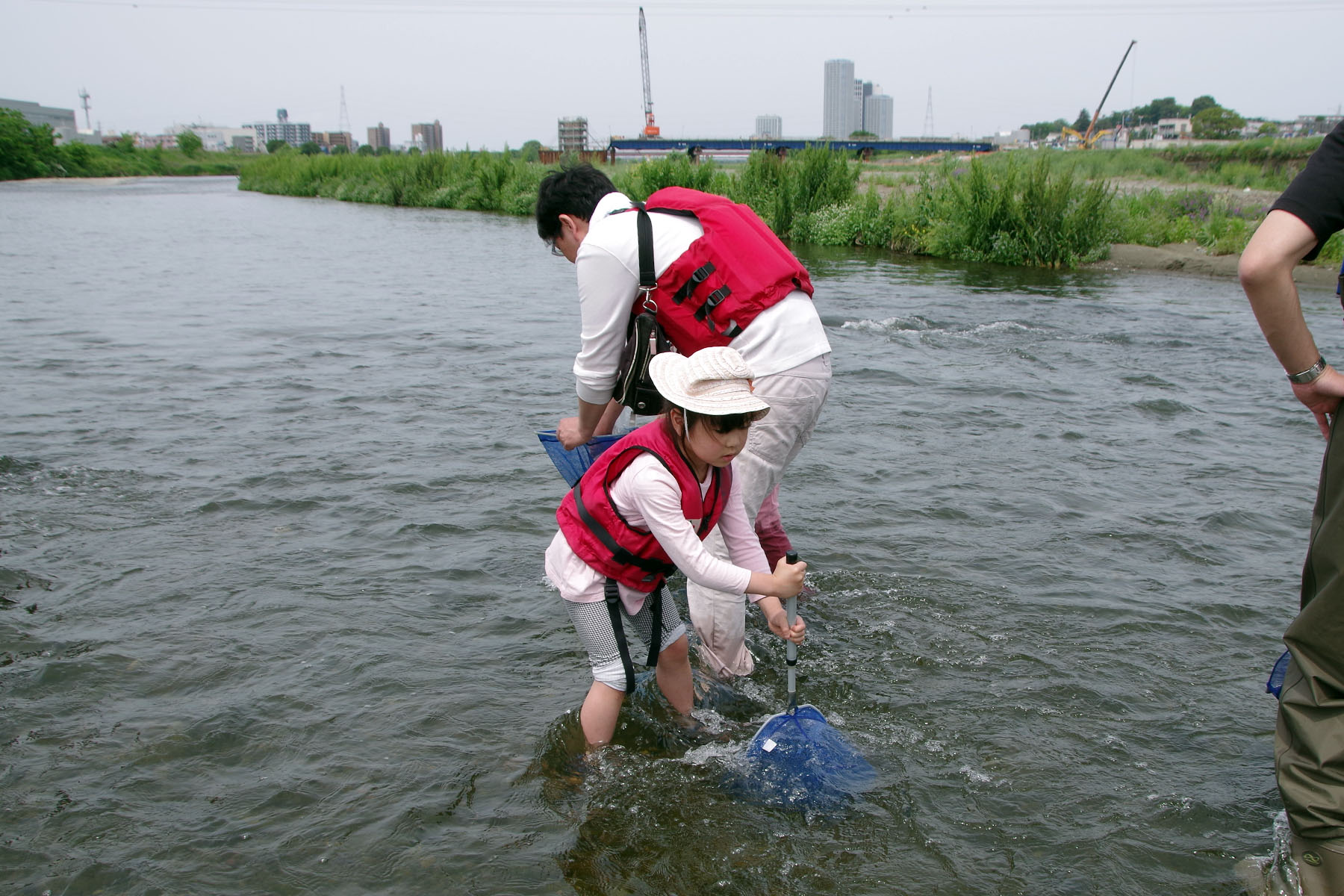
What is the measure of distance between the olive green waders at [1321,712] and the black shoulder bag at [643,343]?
222 cm

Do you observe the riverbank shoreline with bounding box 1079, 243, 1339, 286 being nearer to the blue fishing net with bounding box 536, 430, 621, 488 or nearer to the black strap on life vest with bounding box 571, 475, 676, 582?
the blue fishing net with bounding box 536, 430, 621, 488

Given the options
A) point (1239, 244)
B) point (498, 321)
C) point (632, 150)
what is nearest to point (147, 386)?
point (498, 321)

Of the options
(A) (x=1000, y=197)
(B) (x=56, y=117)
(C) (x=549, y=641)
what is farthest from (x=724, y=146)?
(B) (x=56, y=117)

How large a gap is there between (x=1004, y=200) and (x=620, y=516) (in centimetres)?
1917

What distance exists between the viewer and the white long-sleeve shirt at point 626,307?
12.0 feet

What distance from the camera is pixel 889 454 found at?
787cm

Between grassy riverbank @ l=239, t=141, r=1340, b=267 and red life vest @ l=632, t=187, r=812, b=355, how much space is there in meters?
17.5

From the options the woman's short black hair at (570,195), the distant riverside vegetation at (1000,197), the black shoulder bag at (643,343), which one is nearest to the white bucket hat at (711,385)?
the black shoulder bag at (643,343)

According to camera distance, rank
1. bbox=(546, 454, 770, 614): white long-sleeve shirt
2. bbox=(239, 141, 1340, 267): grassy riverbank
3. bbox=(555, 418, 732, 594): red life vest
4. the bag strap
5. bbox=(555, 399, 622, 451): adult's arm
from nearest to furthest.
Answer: bbox=(546, 454, 770, 614): white long-sleeve shirt
bbox=(555, 418, 732, 594): red life vest
the bag strap
bbox=(555, 399, 622, 451): adult's arm
bbox=(239, 141, 1340, 267): grassy riverbank

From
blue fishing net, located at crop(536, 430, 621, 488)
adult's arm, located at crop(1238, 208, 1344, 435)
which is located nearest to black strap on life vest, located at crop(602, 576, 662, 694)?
blue fishing net, located at crop(536, 430, 621, 488)

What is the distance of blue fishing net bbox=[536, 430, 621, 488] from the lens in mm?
4051

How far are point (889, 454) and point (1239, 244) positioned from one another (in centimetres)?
1568

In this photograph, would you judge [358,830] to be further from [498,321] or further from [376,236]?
[376,236]

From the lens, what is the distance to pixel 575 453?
416 centimetres
